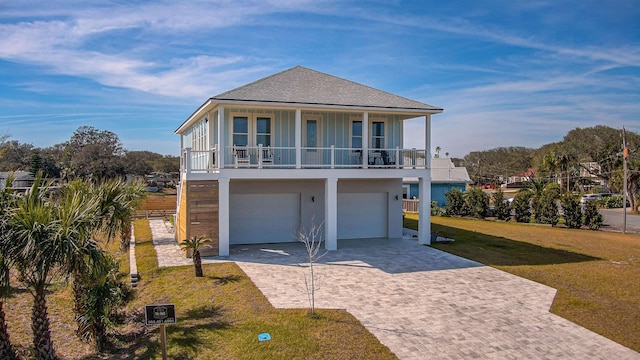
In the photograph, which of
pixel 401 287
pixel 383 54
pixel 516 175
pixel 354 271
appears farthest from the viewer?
pixel 516 175

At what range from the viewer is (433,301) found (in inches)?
409

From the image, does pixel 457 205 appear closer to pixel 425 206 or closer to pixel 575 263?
pixel 425 206

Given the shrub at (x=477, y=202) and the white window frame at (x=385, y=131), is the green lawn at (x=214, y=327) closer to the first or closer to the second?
the white window frame at (x=385, y=131)

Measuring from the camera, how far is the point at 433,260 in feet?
49.2

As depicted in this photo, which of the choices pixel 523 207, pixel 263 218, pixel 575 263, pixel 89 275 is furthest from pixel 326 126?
pixel 523 207

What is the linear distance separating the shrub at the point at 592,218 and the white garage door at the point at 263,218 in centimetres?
1885

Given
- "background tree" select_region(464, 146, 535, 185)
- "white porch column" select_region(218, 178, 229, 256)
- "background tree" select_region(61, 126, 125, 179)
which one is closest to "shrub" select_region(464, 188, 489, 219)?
"white porch column" select_region(218, 178, 229, 256)

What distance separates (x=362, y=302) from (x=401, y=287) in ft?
5.81

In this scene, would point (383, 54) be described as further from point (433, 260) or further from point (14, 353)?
point (14, 353)

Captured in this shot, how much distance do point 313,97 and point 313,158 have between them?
279 cm

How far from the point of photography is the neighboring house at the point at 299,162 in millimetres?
15711

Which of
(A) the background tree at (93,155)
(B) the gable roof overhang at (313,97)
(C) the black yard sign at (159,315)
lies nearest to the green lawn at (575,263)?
(B) the gable roof overhang at (313,97)

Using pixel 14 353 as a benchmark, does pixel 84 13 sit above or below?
above

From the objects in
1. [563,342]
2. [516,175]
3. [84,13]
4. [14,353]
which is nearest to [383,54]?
[84,13]
